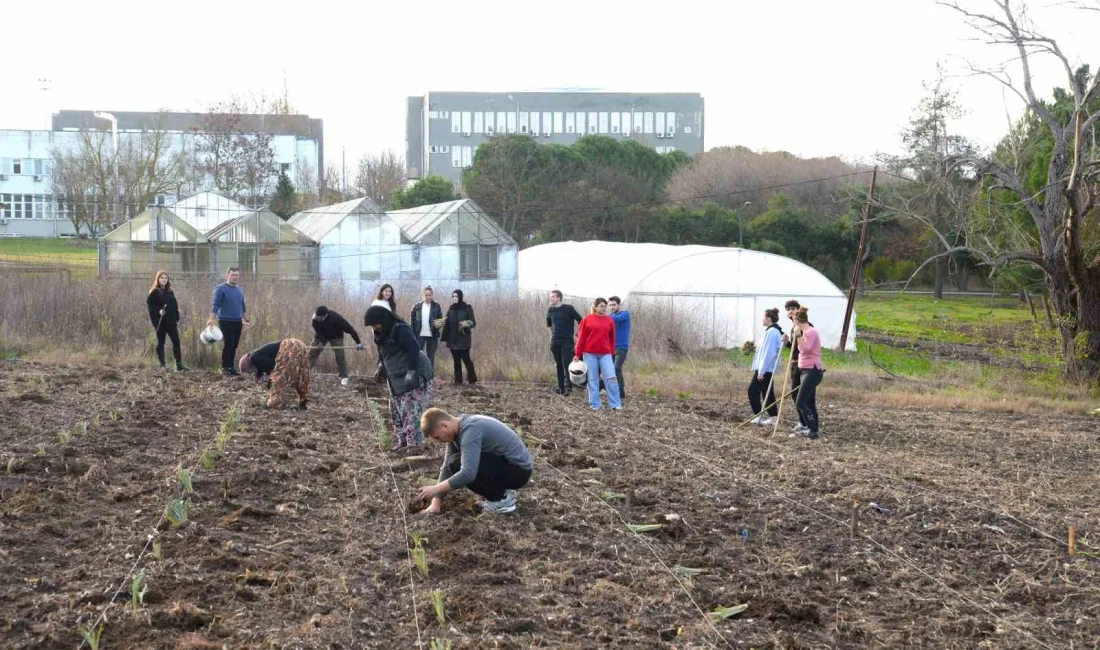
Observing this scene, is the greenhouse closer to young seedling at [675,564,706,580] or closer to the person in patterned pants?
the person in patterned pants

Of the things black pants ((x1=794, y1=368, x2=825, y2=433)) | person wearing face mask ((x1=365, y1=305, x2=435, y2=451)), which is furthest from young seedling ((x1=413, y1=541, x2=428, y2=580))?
black pants ((x1=794, y1=368, x2=825, y2=433))

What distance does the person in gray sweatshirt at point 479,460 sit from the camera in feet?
25.2

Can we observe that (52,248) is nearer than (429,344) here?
No

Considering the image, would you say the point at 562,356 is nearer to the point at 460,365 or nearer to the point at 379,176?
the point at 460,365

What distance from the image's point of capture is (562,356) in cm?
1623

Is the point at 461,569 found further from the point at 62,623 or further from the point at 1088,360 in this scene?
the point at 1088,360

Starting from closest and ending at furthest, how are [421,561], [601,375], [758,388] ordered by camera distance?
[421,561] → [758,388] → [601,375]

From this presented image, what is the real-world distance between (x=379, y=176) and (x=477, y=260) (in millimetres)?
30987

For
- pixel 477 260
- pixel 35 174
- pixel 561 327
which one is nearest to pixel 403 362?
pixel 561 327

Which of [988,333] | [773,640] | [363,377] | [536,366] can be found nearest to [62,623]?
[773,640]

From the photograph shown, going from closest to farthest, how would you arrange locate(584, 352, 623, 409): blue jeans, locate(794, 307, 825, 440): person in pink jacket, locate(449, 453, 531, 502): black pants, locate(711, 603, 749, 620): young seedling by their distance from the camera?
locate(711, 603, 749, 620): young seedling, locate(449, 453, 531, 502): black pants, locate(794, 307, 825, 440): person in pink jacket, locate(584, 352, 623, 409): blue jeans

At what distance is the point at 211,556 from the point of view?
6.99m

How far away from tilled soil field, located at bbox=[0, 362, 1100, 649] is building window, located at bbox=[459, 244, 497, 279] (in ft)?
63.2

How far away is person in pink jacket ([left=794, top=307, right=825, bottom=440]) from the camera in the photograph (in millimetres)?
12578
